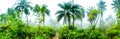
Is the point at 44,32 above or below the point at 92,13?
below

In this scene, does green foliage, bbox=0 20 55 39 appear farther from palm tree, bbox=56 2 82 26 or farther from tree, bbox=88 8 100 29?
tree, bbox=88 8 100 29

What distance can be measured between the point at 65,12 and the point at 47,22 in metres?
13.1

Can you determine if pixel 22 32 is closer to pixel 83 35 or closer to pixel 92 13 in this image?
pixel 83 35

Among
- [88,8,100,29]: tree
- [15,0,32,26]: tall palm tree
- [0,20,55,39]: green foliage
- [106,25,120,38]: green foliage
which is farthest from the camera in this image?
[15,0,32,26]: tall palm tree

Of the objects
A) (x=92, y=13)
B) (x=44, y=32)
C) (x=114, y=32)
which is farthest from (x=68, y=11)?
(x=114, y=32)

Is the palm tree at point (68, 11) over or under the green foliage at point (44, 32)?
over

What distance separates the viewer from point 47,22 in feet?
223

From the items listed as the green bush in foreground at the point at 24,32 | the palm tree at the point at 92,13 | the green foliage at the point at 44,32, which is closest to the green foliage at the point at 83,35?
the green foliage at the point at 44,32

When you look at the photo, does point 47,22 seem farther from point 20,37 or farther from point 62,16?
point 20,37

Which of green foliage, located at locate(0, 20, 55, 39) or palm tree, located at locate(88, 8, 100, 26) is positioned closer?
green foliage, located at locate(0, 20, 55, 39)

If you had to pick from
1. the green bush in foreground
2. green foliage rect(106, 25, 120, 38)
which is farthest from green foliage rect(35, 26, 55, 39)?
green foliage rect(106, 25, 120, 38)

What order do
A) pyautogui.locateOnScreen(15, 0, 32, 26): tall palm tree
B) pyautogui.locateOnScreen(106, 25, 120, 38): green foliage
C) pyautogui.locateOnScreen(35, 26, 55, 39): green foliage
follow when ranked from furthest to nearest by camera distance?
pyautogui.locateOnScreen(15, 0, 32, 26): tall palm tree → pyautogui.locateOnScreen(106, 25, 120, 38): green foliage → pyautogui.locateOnScreen(35, 26, 55, 39): green foliage

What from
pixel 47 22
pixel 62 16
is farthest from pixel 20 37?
pixel 47 22

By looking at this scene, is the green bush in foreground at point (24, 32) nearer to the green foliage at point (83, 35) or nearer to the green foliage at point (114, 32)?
the green foliage at point (83, 35)
